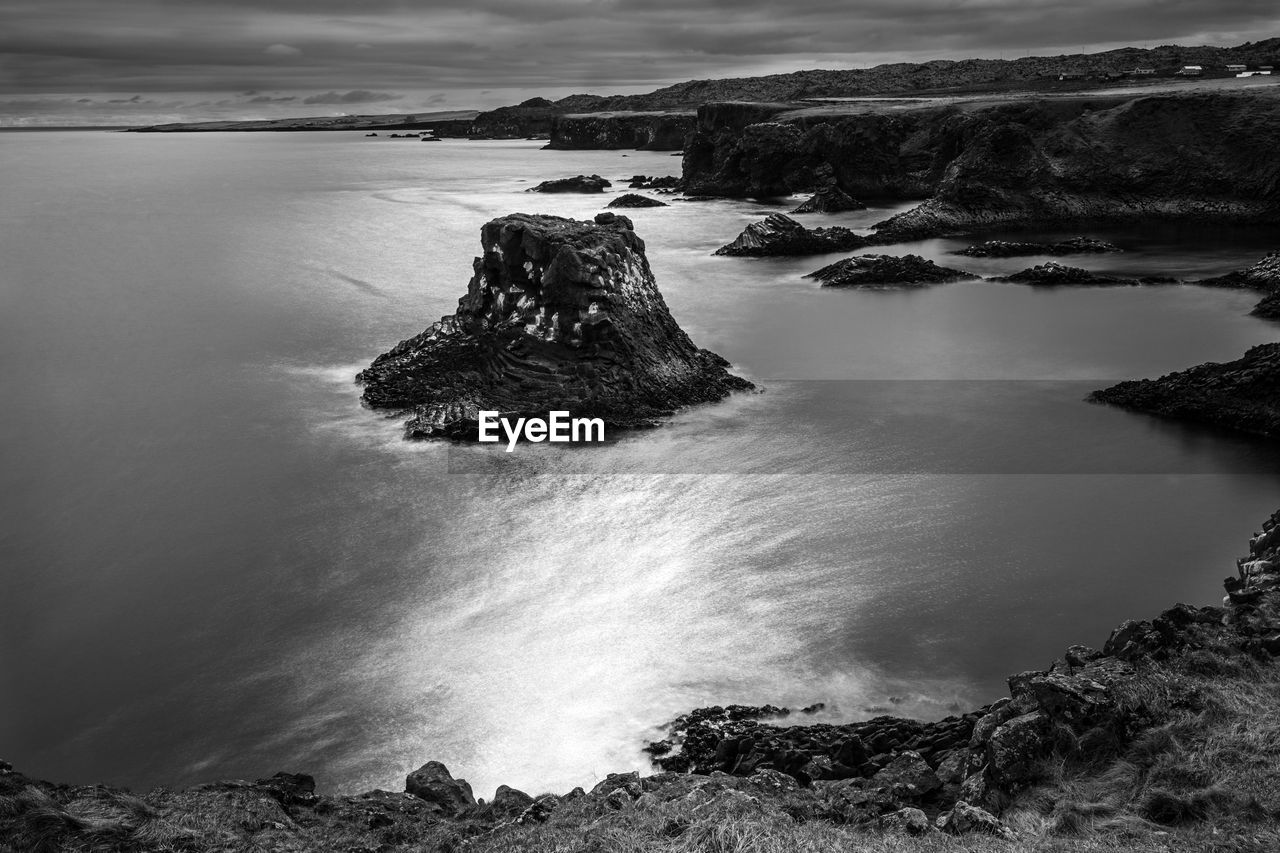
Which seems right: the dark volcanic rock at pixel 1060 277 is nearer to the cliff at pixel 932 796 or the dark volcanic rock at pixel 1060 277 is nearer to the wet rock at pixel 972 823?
the cliff at pixel 932 796

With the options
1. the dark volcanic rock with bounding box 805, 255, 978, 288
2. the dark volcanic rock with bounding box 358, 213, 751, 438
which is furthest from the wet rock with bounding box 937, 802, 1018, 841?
the dark volcanic rock with bounding box 805, 255, 978, 288

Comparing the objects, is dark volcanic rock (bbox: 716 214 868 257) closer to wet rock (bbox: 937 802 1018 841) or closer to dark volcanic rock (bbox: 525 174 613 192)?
dark volcanic rock (bbox: 525 174 613 192)

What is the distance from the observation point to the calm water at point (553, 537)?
11.9 meters

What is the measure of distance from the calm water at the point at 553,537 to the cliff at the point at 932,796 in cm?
206

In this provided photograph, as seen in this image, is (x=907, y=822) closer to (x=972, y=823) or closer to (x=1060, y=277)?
(x=972, y=823)

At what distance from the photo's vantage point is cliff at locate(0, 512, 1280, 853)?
707cm

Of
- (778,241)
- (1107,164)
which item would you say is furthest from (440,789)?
(1107,164)

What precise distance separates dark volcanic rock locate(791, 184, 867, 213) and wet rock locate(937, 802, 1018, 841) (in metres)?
51.6

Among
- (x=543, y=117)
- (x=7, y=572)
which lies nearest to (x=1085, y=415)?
(x=7, y=572)

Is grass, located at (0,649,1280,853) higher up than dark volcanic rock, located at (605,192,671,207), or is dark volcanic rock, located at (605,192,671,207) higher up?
dark volcanic rock, located at (605,192,671,207)

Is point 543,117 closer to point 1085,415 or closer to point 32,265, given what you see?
point 32,265

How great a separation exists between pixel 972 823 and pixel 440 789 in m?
4.73

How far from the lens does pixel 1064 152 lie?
5131cm

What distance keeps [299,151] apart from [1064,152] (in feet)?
340
